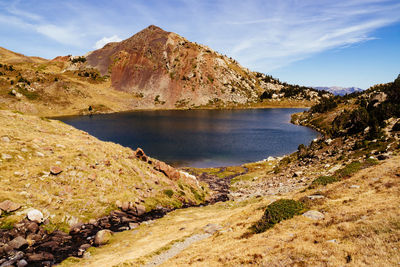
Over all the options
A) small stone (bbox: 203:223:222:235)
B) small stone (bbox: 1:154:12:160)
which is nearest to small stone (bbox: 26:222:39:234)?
small stone (bbox: 1:154:12:160)

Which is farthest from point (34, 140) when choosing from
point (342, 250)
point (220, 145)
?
point (220, 145)

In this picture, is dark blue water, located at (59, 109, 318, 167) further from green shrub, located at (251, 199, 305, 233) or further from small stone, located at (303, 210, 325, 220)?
small stone, located at (303, 210, 325, 220)

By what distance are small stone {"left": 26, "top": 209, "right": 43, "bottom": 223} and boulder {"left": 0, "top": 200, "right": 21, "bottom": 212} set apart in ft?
3.89

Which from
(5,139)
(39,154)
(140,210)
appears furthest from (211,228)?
(5,139)

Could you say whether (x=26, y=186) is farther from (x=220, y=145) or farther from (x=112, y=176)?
(x=220, y=145)

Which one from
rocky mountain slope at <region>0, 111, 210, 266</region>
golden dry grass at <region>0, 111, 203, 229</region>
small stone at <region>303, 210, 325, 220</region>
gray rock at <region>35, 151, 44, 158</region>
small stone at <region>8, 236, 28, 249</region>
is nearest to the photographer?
small stone at <region>303, 210, 325, 220</region>

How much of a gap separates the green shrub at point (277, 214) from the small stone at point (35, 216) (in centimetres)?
1839

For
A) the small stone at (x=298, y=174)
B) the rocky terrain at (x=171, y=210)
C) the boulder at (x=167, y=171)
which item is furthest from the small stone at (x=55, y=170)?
the small stone at (x=298, y=174)

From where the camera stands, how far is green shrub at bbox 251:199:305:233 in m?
15.4

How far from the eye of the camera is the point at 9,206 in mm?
18625

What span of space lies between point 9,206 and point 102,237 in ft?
27.0

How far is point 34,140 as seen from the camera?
27.1m

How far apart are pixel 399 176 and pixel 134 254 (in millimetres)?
21921

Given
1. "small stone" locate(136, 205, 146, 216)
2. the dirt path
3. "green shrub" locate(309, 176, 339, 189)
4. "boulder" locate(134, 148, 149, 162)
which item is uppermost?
"boulder" locate(134, 148, 149, 162)
